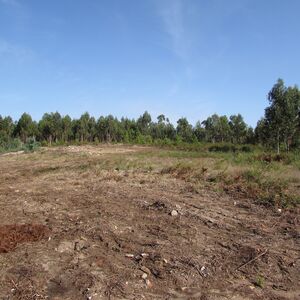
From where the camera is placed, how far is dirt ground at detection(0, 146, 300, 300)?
3.87m

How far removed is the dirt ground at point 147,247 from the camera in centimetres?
387

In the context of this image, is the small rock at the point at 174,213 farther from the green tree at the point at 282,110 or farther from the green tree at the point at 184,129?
the green tree at the point at 184,129

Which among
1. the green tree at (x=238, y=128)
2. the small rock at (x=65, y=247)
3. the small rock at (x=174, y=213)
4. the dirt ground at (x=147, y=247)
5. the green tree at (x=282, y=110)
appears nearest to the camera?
the dirt ground at (x=147, y=247)

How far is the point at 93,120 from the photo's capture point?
6738cm

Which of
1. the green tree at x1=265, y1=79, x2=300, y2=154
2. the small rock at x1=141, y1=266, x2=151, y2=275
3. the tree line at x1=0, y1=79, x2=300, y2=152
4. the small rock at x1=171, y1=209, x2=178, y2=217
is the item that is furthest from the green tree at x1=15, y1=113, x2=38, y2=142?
the small rock at x1=141, y1=266, x2=151, y2=275

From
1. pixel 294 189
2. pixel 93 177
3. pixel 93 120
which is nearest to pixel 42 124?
pixel 93 120

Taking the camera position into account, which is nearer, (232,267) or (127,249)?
(232,267)

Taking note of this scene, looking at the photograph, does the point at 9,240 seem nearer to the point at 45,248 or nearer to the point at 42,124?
the point at 45,248

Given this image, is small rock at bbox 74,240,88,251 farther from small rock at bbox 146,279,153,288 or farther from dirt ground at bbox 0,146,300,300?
small rock at bbox 146,279,153,288

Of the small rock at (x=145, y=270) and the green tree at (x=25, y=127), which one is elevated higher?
the green tree at (x=25, y=127)

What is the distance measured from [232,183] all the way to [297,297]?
535 cm

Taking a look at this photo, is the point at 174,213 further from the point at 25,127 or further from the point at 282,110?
the point at 25,127

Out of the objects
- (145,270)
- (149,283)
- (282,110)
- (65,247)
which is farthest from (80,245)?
(282,110)

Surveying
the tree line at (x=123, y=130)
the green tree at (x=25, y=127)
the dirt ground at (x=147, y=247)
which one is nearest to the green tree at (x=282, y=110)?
the tree line at (x=123, y=130)
